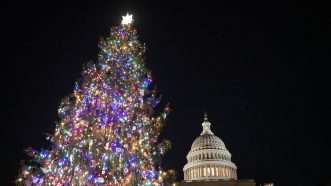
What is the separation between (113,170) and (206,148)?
170 feet

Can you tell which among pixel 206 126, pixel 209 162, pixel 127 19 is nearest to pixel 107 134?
pixel 127 19

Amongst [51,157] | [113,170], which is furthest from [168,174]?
[51,157]

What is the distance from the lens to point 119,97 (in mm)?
18891

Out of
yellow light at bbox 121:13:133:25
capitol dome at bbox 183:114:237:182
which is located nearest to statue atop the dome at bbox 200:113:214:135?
capitol dome at bbox 183:114:237:182

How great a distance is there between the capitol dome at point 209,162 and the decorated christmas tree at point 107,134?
45.9 m

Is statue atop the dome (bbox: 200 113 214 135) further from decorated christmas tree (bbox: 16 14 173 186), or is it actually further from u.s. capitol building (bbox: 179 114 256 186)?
decorated christmas tree (bbox: 16 14 173 186)

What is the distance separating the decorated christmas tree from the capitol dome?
151ft

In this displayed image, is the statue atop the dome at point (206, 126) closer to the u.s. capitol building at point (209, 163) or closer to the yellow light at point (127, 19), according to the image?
the u.s. capitol building at point (209, 163)

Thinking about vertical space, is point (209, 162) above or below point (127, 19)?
above

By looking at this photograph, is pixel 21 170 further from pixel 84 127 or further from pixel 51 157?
pixel 84 127

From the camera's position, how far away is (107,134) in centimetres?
1780

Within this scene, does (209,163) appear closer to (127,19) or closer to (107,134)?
(127,19)

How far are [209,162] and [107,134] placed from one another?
49425mm

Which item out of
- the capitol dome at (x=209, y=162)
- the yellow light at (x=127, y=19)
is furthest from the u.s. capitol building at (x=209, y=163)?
the yellow light at (x=127, y=19)
